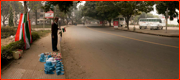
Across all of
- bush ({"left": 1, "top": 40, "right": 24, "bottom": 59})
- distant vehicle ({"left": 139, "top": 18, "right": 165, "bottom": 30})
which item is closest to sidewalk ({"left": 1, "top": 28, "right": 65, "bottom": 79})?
bush ({"left": 1, "top": 40, "right": 24, "bottom": 59})

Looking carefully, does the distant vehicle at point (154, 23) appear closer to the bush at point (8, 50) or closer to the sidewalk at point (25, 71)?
the bush at point (8, 50)

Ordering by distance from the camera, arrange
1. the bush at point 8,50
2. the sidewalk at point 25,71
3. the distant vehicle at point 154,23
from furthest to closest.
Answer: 1. the distant vehicle at point 154,23
2. the bush at point 8,50
3. the sidewalk at point 25,71

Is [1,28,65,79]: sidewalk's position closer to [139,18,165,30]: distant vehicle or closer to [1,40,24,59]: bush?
[1,40,24,59]: bush

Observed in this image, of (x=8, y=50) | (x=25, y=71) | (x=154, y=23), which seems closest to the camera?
(x=25, y=71)

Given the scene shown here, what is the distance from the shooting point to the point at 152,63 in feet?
17.5

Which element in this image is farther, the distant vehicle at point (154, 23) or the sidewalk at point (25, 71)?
the distant vehicle at point (154, 23)

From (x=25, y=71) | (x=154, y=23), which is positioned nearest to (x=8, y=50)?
(x=25, y=71)

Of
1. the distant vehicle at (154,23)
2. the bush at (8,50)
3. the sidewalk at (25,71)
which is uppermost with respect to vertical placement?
the distant vehicle at (154,23)

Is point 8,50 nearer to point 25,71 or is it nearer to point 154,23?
point 25,71

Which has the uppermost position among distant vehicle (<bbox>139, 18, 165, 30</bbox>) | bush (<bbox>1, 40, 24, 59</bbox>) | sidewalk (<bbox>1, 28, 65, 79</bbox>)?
distant vehicle (<bbox>139, 18, 165, 30</bbox>)

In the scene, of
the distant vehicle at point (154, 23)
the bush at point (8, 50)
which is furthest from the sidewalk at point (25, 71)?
the distant vehicle at point (154, 23)

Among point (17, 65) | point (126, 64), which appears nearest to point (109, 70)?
point (126, 64)

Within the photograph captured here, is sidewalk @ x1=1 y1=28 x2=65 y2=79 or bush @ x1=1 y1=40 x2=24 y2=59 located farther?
bush @ x1=1 y1=40 x2=24 y2=59

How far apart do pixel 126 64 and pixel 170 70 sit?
4.25 ft
